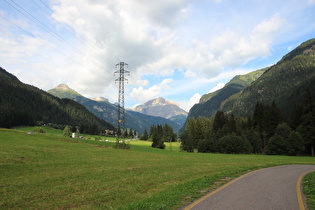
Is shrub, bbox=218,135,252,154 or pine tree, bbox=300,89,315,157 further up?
Result: pine tree, bbox=300,89,315,157

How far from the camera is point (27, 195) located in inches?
524

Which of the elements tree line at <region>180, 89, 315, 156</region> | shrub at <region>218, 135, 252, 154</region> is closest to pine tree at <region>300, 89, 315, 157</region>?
Result: tree line at <region>180, 89, 315, 156</region>

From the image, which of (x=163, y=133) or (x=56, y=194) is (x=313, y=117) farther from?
(x=163, y=133)

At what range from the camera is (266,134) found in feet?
279

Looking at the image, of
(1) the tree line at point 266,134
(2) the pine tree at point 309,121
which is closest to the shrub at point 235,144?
(1) the tree line at point 266,134

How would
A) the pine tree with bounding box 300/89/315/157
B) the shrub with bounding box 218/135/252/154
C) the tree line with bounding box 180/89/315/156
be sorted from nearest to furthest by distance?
the pine tree with bounding box 300/89/315/157 < the tree line with bounding box 180/89/315/156 < the shrub with bounding box 218/135/252/154

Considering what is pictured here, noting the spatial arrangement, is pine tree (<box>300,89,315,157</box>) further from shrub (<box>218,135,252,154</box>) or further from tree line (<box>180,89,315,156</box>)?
shrub (<box>218,135,252,154</box>)

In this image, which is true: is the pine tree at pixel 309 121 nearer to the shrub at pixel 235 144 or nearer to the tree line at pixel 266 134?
the tree line at pixel 266 134

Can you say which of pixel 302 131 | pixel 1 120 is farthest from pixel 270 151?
pixel 1 120

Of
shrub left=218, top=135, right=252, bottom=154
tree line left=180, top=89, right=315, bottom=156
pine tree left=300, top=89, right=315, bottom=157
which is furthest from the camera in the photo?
shrub left=218, top=135, right=252, bottom=154

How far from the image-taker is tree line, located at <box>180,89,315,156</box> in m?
68.8

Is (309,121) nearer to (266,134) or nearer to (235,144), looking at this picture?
(266,134)

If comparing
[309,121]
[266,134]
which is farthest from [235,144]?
[309,121]

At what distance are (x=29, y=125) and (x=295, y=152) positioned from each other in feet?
674
